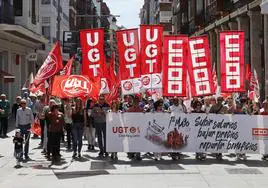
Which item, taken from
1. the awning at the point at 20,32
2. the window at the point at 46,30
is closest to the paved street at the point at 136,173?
the awning at the point at 20,32

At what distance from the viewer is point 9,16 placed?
32.5 metres

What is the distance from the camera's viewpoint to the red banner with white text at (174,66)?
15.2m

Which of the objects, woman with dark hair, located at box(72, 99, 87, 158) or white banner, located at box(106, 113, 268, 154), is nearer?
white banner, located at box(106, 113, 268, 154)

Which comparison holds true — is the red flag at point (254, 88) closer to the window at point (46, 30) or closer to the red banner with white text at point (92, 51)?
the red banner with white text at point (92, 51)

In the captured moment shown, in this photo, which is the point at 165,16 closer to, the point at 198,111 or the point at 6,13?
the point at 6,13

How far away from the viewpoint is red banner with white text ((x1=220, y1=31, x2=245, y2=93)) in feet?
50.1

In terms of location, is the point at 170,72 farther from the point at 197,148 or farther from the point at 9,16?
the point at 9,16

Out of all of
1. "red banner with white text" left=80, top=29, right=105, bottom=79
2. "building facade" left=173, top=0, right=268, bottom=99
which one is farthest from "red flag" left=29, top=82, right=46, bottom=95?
"building facade" left=173, top=0, right=268, bottom=99

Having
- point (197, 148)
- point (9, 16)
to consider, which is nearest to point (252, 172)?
point (197, 148)

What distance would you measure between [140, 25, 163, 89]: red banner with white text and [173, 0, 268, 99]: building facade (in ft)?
45.1

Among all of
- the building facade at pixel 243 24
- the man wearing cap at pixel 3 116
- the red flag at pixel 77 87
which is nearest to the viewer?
the red flag at pixel 77 87

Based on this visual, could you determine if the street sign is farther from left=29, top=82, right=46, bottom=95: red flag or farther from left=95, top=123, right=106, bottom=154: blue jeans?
left=95, top=123, right=106, bottom=154: blue jeans

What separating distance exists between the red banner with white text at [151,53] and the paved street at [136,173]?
2.11m

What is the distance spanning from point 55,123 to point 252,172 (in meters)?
4.91
